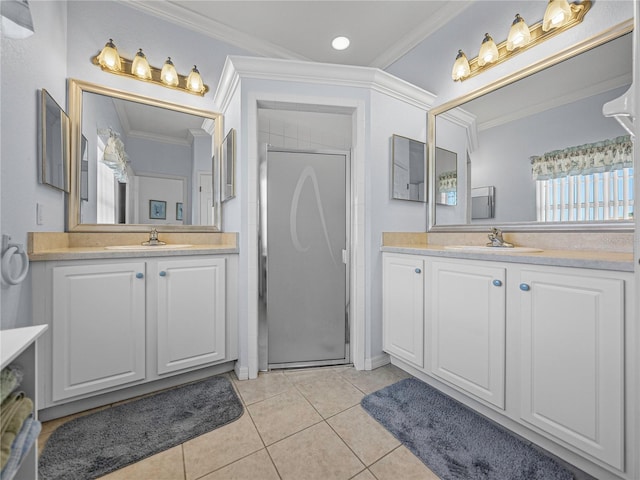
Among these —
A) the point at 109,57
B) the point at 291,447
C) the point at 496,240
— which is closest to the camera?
the point at 291,447

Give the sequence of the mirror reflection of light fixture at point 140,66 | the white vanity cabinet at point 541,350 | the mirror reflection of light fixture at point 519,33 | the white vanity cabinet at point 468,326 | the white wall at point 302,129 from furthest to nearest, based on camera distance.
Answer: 1. the white wall at point 302,129
2. the mirror reflection of light fixture at point 140,66
3. the mirror reflection of light fixture at point 519,33
4. the white vanity cabinet at point 468,326
5. the white vanity cabinet at point 541,350

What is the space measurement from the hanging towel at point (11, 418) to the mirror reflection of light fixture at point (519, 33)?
2807 millimetres

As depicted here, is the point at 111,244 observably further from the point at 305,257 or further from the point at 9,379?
the point at 9,379

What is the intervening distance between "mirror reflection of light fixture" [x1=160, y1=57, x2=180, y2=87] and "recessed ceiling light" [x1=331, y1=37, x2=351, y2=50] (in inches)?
54.4

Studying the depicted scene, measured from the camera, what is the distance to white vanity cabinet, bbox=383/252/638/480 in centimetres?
107

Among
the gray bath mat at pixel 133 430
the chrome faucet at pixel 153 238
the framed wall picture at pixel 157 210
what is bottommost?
the gray bath mat at pixel 133 430

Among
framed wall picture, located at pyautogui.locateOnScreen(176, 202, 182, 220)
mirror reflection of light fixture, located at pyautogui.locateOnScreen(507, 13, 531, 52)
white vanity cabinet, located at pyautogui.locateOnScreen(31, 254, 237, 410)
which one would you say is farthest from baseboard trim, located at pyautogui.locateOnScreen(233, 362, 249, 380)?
mirror reflection of light fixture, located at pyautogui.locateOnScreen(507, 13, 531, 52)

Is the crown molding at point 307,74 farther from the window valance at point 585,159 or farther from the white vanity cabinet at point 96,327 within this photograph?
the white vanity cabinet at point 96,327

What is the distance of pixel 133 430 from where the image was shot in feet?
4.88

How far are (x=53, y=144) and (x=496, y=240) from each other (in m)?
2.75

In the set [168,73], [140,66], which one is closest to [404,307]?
[168,73]

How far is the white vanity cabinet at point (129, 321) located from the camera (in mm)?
1515

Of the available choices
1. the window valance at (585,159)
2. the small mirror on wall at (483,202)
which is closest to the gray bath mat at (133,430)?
the small mirror on wall at (483,202)

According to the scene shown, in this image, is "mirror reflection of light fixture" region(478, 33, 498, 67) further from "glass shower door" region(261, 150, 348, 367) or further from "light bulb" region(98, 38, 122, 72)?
"light bulb" region(98, 38, 122, 72)
